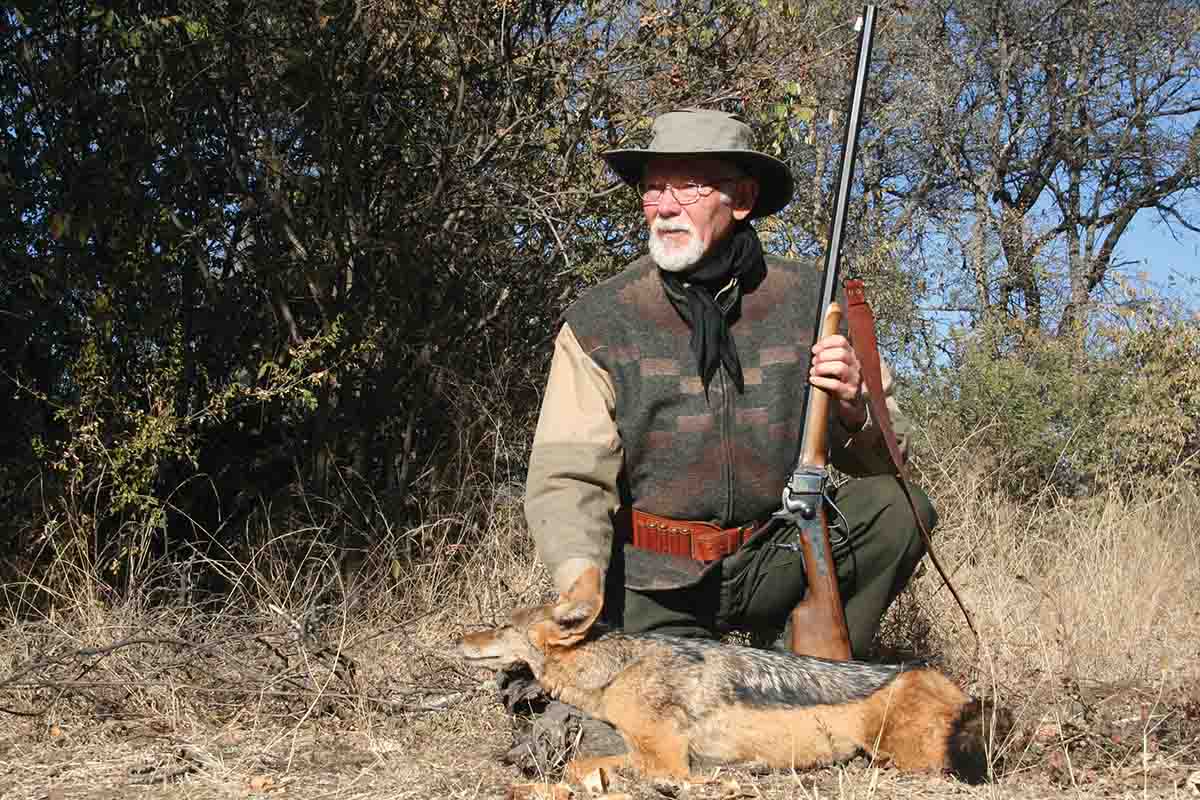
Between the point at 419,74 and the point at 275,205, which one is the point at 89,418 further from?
the point at 419,74

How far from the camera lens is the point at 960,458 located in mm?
8086

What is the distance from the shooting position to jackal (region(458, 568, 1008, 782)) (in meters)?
3.62

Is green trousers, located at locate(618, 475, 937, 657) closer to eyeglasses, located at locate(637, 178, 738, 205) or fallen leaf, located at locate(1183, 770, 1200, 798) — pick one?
fallen leaf, located at locate(1183, 770, 1200, 798)

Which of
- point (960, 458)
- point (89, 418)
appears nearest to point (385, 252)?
point (89, 418)

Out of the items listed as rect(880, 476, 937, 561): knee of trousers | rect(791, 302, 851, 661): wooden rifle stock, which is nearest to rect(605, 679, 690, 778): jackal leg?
rect(791, 302, 851, 661): wooden rifle stock

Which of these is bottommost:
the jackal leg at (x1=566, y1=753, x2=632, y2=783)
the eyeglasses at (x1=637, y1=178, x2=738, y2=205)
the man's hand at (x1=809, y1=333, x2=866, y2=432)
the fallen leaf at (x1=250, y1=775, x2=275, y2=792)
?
the fallen leaf at (x1=250, y1=775, x2=275, y2=792)

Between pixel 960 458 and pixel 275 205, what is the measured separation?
4.62 metres

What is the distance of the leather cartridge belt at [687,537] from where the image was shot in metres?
4.46

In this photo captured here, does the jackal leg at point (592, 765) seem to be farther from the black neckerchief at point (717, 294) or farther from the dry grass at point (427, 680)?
the black neckerchief at point (717, 294)

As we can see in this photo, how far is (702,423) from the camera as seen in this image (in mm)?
4480

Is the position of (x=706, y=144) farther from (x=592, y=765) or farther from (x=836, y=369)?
(x=592, y=765)

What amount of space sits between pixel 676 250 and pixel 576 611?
153 centimetres

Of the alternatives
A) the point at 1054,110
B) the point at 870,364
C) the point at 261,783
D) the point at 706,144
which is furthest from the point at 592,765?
the point at 1054,110

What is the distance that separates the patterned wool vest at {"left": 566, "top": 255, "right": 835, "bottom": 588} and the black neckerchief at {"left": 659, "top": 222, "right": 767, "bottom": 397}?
0.16 ft
